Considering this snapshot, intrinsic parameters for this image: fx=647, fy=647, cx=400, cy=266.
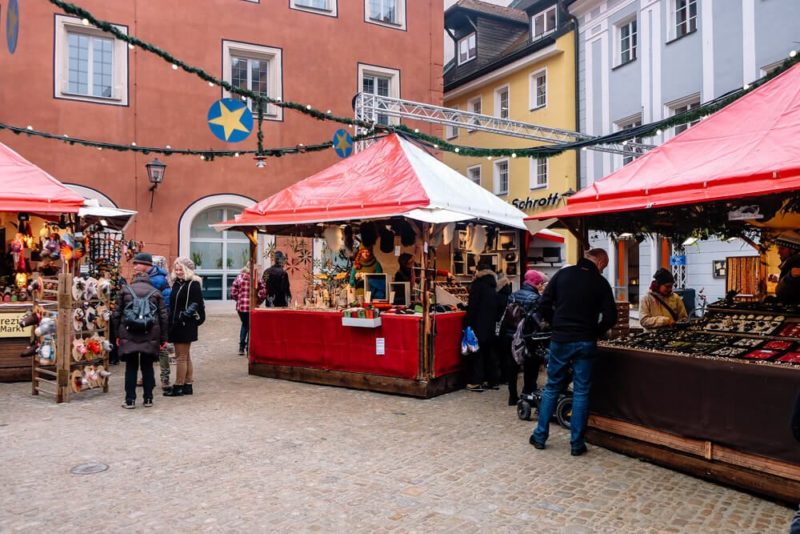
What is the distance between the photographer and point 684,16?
17.2m

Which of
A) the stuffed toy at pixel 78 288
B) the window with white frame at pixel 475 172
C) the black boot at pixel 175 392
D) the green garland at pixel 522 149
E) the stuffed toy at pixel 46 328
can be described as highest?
the window with white frame at pixel 475 172

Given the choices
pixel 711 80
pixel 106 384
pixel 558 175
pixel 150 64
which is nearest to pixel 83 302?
pixel 106 384

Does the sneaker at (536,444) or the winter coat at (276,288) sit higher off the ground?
the winter coat at (276,288)

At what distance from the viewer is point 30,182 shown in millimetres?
9906

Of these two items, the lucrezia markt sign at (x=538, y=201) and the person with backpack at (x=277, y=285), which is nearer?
the person with backpack at (x=277, y=285)

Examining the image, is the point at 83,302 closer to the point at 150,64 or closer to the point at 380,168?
the point at 380,168

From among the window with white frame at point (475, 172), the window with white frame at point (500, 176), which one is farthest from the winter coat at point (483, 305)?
the window with white frame at point (475, 172)

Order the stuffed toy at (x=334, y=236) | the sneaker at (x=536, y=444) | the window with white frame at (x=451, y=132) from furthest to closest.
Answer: the window with white frame at (x=451, y=132) < the stuffed toy at (x=334, y=236) < the sneaker at (x=536, y=444)

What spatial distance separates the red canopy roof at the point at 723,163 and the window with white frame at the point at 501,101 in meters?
19.5

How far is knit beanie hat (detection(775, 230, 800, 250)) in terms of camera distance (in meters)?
8.34

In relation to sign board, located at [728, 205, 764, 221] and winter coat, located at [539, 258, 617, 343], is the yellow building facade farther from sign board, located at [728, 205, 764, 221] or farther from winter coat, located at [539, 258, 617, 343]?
winter coat, located at [539, 258, 617, 343]

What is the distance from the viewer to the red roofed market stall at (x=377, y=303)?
8242 mm

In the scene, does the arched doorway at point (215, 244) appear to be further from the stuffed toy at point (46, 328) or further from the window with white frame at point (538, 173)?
the window with white frame at point (538, 173)

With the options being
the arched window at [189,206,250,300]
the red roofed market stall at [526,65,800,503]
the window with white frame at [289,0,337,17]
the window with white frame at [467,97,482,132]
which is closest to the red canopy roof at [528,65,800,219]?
the red roofed market stall at [526,65,800,503]
